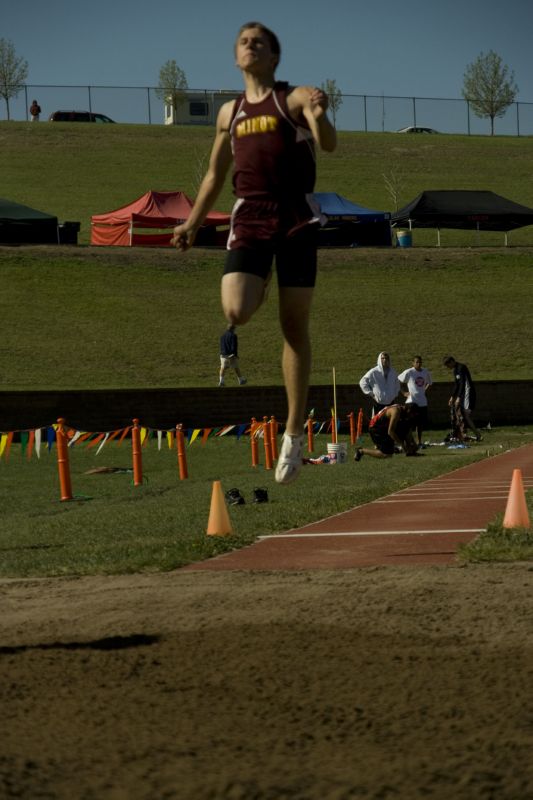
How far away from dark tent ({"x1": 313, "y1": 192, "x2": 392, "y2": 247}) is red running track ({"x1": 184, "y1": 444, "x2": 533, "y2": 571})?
37326mm

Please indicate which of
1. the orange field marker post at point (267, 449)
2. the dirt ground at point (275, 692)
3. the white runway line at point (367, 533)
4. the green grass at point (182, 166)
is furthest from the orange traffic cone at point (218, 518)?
the green grass at point (182, 166)

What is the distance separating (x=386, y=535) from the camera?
9.81m

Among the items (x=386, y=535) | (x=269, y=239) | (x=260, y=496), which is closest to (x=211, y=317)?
(x=260, y=496)

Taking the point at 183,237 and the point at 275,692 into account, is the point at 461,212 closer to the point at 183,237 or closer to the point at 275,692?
the point at 183,237

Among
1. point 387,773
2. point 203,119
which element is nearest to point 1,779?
point 387,773

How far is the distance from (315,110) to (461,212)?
4563 centimetres

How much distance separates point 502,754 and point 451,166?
251ft

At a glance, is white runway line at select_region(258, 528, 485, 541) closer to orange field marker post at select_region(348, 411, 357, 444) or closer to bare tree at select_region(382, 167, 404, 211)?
orange field marker post at select_region(348, 411, 357, 444)

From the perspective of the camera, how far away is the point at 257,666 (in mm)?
4816

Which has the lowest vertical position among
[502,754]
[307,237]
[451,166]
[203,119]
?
[502,754]

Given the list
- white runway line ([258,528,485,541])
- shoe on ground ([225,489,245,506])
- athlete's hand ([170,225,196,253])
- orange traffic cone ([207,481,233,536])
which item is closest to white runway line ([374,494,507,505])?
shoe on ground ([225,489,245,506])

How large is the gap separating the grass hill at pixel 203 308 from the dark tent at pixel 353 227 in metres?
1.37

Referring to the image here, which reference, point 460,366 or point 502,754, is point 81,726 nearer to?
point 502,754

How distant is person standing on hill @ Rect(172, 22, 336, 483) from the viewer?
19.2ft
